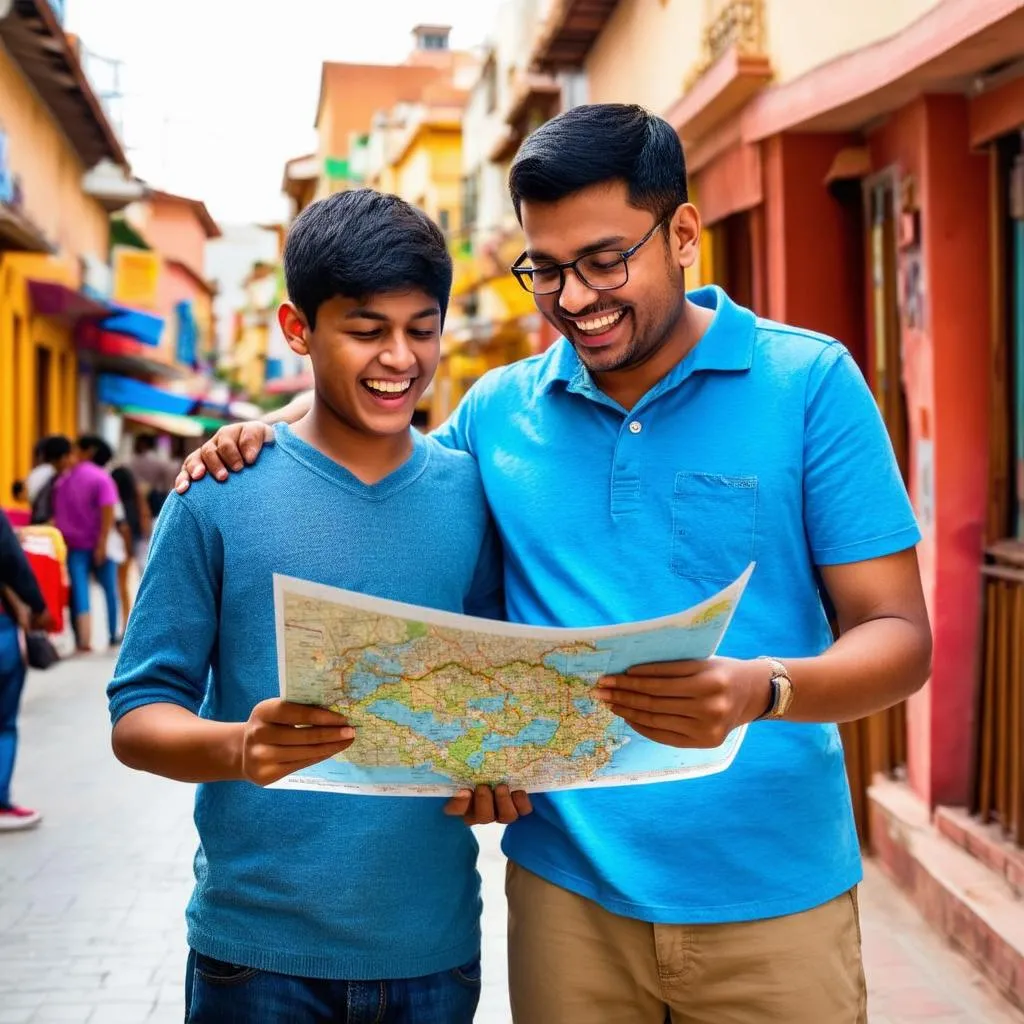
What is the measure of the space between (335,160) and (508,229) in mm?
25784

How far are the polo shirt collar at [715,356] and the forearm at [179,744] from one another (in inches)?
32.9

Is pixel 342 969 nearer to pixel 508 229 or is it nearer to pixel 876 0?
pixel 876 0

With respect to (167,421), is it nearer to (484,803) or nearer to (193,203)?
(193,203)

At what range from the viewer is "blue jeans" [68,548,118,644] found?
12.9 metres

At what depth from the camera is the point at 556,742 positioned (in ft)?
7.14

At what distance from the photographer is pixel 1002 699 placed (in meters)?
5.71

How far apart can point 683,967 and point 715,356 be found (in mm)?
964

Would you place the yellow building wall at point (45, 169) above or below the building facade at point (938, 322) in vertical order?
above

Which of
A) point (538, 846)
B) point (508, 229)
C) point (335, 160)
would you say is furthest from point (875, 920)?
point (335, 160)

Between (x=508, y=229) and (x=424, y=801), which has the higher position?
(x=508, y=229)

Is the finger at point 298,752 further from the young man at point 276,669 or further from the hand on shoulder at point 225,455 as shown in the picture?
the hand on shoulder at point 225,455

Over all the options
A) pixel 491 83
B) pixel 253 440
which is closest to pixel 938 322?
pixel 253 440

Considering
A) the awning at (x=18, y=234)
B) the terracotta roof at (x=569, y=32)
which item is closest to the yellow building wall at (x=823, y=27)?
the terracotta roof at (x=569, y=32)

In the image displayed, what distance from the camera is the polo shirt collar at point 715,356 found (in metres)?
2.51
